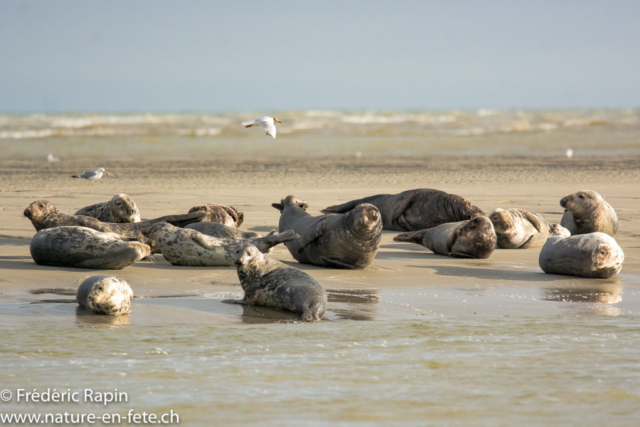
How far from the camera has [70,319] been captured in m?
5.02

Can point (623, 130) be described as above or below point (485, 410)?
above

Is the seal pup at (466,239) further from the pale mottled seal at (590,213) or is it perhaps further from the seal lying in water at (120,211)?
the seal lying in water at (120,211)

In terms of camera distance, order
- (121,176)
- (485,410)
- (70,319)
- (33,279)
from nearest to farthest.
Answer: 1. (485,410)
2. (70,319)
3. (33,279)
4. (121,176)

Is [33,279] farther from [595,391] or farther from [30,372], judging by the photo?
[595,391]

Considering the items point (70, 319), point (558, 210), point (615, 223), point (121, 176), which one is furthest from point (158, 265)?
point (121, 176)

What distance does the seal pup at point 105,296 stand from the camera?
5117 millimetres

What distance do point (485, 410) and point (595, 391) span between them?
0.62 m

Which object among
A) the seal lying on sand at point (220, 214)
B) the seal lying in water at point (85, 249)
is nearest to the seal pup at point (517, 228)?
the seal lying on sand at point (220, 214)

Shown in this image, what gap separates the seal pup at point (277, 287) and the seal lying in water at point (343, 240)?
4.27 ft

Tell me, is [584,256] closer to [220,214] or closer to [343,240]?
[343,240]

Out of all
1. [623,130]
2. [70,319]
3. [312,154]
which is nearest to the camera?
[70,319]

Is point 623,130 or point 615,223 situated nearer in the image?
point 615,223

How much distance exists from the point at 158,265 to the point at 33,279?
118 centimetres

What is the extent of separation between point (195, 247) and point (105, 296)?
6.66ft
